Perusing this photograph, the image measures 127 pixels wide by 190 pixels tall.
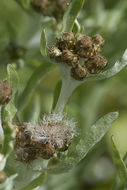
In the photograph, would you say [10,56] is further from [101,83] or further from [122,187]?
[122,187]

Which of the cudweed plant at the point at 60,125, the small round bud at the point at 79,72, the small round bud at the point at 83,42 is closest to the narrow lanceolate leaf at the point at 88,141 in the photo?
the cudweed plant at the point at 60,125

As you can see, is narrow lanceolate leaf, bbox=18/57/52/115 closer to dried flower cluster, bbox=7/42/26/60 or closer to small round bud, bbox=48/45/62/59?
small round bud, bbox=48/45/62/59

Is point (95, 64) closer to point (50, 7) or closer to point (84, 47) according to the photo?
point (84, 47)

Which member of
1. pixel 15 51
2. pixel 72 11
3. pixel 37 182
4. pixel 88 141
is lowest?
pixel 15 51

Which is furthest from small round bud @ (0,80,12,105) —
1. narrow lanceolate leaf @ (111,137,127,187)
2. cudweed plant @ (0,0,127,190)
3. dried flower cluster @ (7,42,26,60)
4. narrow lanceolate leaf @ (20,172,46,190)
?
dried flower cluster @ (7,42,26,60)

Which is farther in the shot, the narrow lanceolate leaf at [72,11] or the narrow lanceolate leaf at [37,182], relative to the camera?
the narrow lanceolate leaf at [72,11]

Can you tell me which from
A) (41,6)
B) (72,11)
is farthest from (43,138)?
(41,6)

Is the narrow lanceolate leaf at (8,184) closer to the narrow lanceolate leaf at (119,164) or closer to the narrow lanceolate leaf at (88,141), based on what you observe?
the narrow lanceolate leaf at (88,141)
